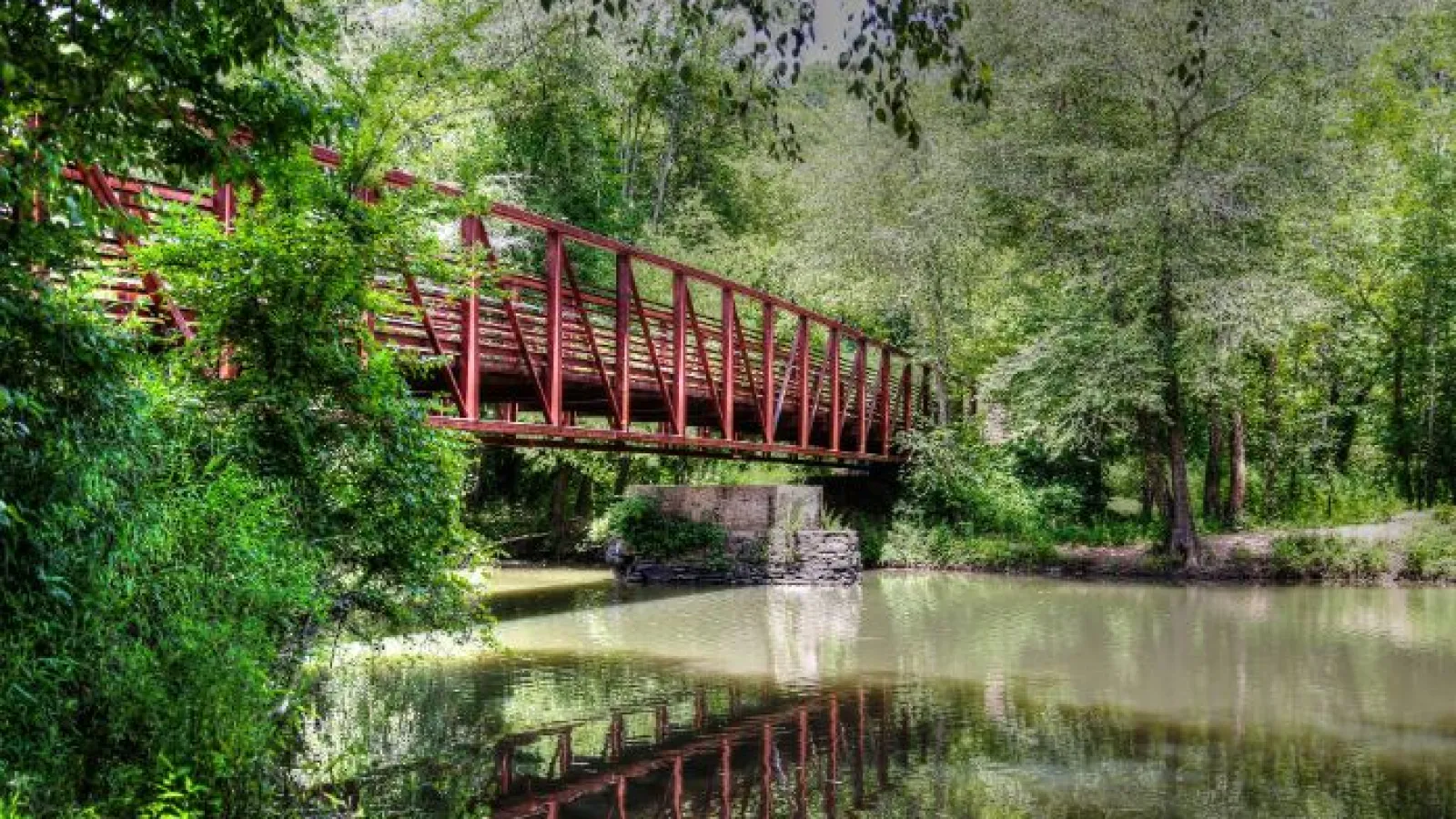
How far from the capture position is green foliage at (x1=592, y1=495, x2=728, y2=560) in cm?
2541

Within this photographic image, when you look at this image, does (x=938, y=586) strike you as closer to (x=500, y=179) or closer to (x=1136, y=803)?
(x=500, y=179)

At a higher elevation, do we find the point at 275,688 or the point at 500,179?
the point at 500,179

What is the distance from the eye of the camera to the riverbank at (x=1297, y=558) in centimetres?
2270

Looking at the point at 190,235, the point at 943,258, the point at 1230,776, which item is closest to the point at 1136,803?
the point at 1230,776

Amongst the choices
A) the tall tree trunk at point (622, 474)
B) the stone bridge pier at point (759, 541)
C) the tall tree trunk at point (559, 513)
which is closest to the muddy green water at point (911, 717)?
the stone bridge pier at point (759, 541)

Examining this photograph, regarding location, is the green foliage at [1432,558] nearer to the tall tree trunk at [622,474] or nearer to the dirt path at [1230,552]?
the dirt path at [1230,552]

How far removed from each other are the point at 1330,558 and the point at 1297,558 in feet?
1.80

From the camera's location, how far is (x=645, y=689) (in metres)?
12.0

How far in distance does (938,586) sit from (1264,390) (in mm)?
10558

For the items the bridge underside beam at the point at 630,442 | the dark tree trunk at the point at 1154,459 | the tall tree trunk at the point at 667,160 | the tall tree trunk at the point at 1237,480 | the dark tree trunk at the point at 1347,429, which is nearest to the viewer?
the bridge underside beam at the point at 630,442

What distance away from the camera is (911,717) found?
34.5 ft

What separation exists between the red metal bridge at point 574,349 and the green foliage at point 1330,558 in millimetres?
8767

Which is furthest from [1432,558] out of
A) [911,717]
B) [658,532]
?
[911,717]

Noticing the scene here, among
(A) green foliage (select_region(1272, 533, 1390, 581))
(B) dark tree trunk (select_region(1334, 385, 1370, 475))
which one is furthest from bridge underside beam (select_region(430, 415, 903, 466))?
(B) dark tree trunk (select_region(1334, 385, 1370, 475))
